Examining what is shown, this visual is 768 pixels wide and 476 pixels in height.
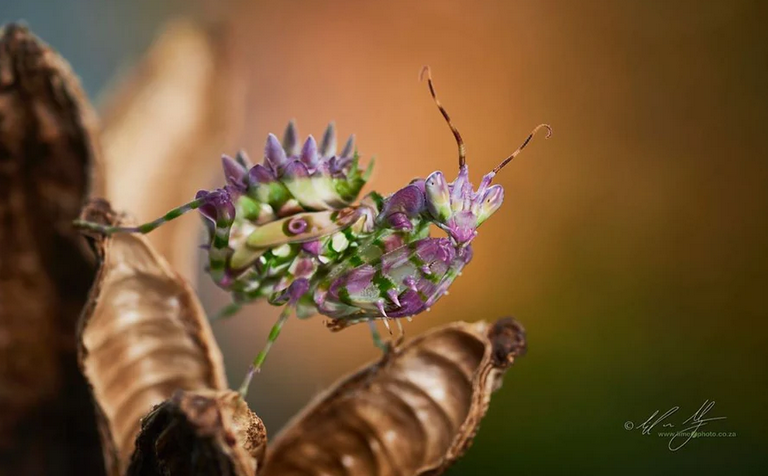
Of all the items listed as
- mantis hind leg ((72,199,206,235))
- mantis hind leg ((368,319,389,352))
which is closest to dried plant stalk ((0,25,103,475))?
mantis hind leg ((72,199,206,235))

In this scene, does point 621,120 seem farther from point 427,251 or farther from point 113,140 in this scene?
point 113,140

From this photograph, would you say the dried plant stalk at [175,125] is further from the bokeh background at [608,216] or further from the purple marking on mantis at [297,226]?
the purple marking on mantis at [297,226]

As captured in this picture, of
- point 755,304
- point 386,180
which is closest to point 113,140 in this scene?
point 386,180

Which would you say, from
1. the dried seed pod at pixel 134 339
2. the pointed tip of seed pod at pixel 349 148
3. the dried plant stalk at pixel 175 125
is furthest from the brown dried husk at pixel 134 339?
the dried plant stalk at pixel 175 125

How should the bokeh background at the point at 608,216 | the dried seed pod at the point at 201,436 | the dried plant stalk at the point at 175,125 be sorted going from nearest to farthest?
the dried seed pod at the point at 201,436
the bokeh background at the point at 608,216
the dried plant stalk at the point at 175,125

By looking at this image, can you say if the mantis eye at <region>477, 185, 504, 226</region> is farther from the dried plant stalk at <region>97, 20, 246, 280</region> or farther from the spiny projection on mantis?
the dried plant stalk at <region>97, 20, 246, 280</region>

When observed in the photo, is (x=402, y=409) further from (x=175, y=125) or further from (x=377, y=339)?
(x=175, y=125)
